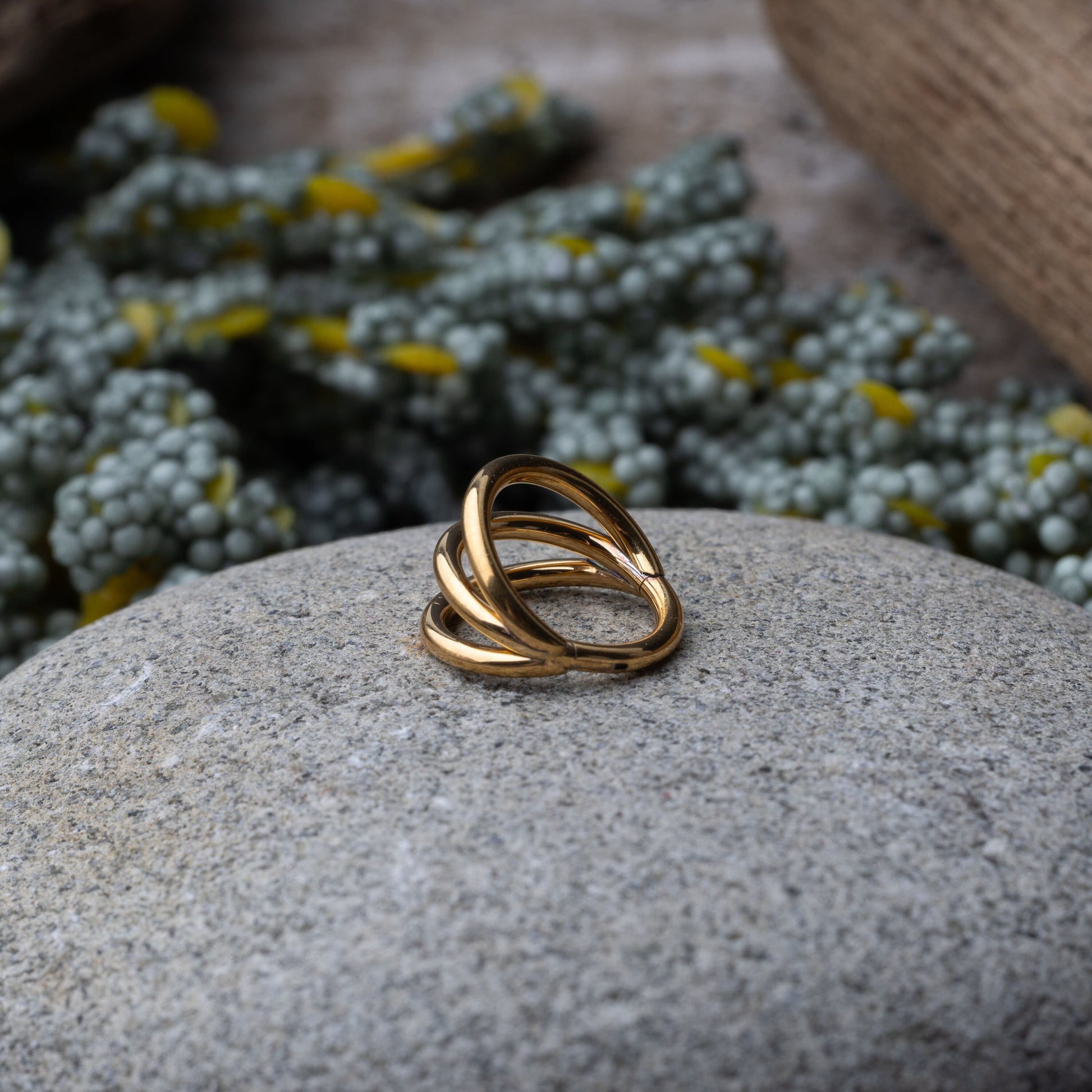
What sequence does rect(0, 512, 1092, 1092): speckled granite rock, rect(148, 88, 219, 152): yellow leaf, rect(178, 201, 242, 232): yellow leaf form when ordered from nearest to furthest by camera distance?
rect(0, 512, 1092, 1092): speckled granite rock → rect(178, 201, 242, 232): yellow leaf → rect(148, 88, 219, 152): yellow leaf

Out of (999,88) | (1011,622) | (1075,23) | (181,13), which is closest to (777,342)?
(999,88)

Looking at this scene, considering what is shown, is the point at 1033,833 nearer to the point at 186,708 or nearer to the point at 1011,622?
the point at 1011,622

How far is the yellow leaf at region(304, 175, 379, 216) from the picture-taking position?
5.84ft

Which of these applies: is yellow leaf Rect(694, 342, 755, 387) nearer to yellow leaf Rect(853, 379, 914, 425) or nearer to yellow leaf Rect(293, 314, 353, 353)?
yellow leaf Rect(853, 379, 914, 425)

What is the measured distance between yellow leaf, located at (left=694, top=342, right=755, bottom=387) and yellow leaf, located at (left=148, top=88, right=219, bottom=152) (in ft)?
3.62

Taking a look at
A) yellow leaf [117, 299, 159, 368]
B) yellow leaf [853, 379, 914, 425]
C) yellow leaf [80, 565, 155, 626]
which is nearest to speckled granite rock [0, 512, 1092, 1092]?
yellow leaf [80, 565, 155, 626]

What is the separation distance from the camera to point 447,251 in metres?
1.94

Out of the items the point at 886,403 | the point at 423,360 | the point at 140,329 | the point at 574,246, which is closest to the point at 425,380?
the point at 423,360

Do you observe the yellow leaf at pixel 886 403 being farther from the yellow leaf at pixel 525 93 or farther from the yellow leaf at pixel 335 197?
the yellow leaf at pixel 525 93

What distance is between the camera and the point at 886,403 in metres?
1.52

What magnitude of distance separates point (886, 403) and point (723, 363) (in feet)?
0.78

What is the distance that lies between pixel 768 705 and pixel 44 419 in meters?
1.05

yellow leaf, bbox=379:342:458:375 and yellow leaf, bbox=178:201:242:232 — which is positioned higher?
yellow leaf, bbox=178:201:242:232

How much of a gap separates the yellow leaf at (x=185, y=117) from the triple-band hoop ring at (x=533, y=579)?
1333 mm
